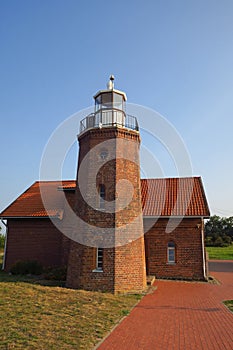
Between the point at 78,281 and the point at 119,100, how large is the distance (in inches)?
340

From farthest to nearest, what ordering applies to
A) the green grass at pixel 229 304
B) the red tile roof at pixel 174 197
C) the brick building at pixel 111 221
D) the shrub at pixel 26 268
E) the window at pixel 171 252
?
1. the red tile roof at pixel 174 197
2. the window at pixel 171 252
3. the shrub at pixel 26 268
4. the brick building at pixel 111 221
5. the green grass at pixel 229 304

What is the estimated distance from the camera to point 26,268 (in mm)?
16328

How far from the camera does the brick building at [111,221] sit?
12312 millimetres

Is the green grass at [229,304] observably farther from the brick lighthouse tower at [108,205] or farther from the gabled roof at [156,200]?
the gabled roof at [156,200]

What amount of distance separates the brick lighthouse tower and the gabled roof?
455 cm

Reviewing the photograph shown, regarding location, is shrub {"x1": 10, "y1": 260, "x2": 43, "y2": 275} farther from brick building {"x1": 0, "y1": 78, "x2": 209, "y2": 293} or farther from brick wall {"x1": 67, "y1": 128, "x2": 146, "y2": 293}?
brick wall {"x1": 67, "y1": 128, "x2": 146, "y2": 293}

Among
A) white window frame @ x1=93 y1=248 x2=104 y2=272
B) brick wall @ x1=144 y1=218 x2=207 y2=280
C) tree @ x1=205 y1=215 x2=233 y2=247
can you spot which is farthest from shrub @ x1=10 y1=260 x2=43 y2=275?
tree @ x1=205 y1=215 x2=233 y2=247

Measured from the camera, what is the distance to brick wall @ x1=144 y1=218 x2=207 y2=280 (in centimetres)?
1600

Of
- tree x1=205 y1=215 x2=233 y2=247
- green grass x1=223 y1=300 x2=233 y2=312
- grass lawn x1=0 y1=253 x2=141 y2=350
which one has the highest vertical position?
tree x1=205 y1=215 x2=233 y2=247

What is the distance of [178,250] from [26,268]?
8.82 m

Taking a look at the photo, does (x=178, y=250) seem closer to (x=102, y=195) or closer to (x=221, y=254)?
(x=102, y=195)

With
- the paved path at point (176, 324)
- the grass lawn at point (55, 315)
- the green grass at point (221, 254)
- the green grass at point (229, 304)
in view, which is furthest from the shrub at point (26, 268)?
the green grass at point (221, 254)

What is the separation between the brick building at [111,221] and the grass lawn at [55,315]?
1.35m

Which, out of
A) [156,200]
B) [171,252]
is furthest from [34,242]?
[171,252]
